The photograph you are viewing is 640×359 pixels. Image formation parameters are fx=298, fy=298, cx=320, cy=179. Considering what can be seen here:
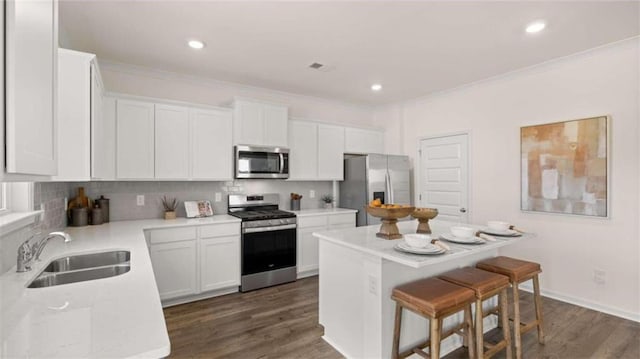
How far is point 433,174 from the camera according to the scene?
4.62m

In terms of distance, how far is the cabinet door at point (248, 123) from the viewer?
3.74 meters

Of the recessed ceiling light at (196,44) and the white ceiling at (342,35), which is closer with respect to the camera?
the white ceiling at (342,35)

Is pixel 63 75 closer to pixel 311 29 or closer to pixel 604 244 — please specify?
pixel 311 29

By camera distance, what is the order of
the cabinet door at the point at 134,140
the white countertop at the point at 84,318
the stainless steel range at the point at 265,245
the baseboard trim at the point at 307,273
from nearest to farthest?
the white countertop at the point at 84,318 → the cabinet door at the point at 134,140 → the stainless steel range at the point at 265,245 → the baseboard trim at the point at 307,273

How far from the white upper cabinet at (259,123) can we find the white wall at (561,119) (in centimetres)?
246

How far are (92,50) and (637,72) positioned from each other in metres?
5.33

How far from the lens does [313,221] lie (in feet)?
13.5

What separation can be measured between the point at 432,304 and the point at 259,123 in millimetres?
2961

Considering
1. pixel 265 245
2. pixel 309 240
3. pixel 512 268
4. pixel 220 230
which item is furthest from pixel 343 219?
pixel 512 268

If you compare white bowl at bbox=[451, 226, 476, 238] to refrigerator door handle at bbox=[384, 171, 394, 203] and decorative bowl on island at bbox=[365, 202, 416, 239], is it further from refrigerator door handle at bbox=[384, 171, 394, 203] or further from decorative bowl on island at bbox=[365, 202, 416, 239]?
refrigerator door handle at bbox=[384, 171, 394, 203]

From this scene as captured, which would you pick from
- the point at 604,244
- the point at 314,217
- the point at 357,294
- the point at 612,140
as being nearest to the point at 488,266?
the point at 357,294

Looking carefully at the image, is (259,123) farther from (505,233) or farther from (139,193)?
(505,233)

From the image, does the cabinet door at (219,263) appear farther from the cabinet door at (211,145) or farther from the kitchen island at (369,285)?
the kitchen island at (369,285)

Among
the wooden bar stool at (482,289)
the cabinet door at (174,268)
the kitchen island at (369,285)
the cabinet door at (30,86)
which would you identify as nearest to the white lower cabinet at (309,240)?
the cabinet door at (174,268)
